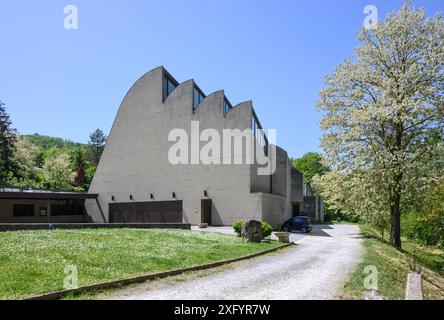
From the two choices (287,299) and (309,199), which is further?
(309,199)

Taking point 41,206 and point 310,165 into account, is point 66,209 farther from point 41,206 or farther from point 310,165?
point 310,165

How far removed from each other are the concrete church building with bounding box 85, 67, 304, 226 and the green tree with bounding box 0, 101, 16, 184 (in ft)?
113

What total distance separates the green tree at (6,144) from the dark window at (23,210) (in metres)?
34.6

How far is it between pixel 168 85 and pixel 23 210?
77.5 ft

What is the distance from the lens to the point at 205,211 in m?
40.4

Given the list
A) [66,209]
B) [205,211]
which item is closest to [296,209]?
[205,211]

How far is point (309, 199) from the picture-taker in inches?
2778

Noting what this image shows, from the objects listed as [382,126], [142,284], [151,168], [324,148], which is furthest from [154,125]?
[142,284]

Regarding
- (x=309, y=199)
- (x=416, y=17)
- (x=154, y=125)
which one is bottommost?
(x=309, y=199)

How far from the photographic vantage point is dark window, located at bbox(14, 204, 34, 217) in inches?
1655

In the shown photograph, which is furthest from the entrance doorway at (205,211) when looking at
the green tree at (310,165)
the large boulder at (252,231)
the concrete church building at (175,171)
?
the green tree at (310,165)

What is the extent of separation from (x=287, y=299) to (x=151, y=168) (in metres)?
37.7

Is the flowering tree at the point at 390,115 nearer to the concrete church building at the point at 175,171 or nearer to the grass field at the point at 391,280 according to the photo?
the grass field at the point at 391,280
